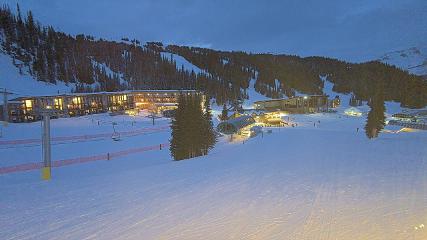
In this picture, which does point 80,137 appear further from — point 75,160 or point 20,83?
point 20,83

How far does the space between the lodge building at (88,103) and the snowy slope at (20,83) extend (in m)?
27.0

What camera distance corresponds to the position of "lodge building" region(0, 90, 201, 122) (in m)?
70.9

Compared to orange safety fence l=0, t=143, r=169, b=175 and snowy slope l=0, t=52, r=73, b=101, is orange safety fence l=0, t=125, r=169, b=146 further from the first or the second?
snowy slope l=0, t=52, r=73, b=101

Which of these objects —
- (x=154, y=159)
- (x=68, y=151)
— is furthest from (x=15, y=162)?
(x=154, y=159)

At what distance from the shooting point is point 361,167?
822 inches

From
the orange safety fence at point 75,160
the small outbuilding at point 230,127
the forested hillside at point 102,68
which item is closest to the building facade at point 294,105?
the forested hillside at point 102,68

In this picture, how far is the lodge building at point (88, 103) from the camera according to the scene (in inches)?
2790

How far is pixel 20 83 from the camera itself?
110m

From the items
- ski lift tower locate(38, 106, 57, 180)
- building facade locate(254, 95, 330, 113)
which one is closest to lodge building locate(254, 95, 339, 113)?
building facade locate(254, 95, 330, 113)

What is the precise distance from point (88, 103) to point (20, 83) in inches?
1588

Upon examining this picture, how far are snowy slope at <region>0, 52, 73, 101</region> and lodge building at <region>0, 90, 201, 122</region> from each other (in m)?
27.0

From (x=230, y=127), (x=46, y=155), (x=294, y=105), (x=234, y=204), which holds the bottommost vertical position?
(x=230, y=127)

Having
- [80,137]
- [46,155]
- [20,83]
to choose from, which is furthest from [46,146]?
[20,83]

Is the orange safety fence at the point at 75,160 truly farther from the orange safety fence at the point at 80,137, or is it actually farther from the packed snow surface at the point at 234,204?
the packed snow surface at the point at 234,204
